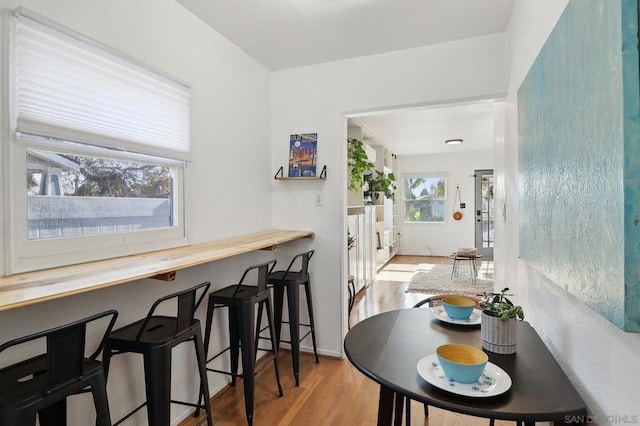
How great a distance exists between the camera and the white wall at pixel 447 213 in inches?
320

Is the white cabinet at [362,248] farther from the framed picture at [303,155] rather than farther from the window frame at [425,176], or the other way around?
the window frame at [425,176]

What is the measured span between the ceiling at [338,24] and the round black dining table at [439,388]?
1.84 meters

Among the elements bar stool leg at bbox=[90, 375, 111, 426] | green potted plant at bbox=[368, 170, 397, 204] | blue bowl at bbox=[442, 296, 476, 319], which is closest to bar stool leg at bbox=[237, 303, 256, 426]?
bar stool leg at bbox=[90, 375, 111, 426]

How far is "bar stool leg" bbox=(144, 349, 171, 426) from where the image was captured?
4.74ft

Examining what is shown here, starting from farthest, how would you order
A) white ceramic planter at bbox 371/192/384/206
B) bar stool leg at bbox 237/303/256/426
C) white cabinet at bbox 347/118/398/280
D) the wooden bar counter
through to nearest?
white ceramic planter at bbox 371/192/384/206 → white cabinet at bbox 347/118/398/280 → bar stool leg at bbox 237/303/256/426 → the wooden bar counter

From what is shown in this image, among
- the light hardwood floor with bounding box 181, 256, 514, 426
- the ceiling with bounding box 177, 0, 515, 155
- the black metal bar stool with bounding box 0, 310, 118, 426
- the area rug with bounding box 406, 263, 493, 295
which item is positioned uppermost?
the ceiling with bounding box 177, 0, 515, 155

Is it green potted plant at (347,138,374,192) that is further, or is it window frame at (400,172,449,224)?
window frame at (400,172,449,224)

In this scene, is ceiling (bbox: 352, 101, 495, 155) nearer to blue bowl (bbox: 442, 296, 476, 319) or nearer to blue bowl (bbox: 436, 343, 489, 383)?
blue bowl (bbox: 442, 296, 476, 319)

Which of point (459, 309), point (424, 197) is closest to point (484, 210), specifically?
point (424, 197)

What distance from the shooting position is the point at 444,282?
18.2 feet

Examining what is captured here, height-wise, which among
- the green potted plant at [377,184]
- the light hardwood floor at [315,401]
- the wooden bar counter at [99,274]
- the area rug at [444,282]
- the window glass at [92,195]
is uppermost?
the green potted plant at [377,184]

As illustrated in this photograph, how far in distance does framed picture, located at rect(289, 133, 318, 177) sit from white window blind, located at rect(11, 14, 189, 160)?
114 centimetres

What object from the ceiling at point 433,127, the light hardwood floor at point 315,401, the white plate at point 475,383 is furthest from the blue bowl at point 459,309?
the ceiling at point 433,127

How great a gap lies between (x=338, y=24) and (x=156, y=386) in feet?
7.69
